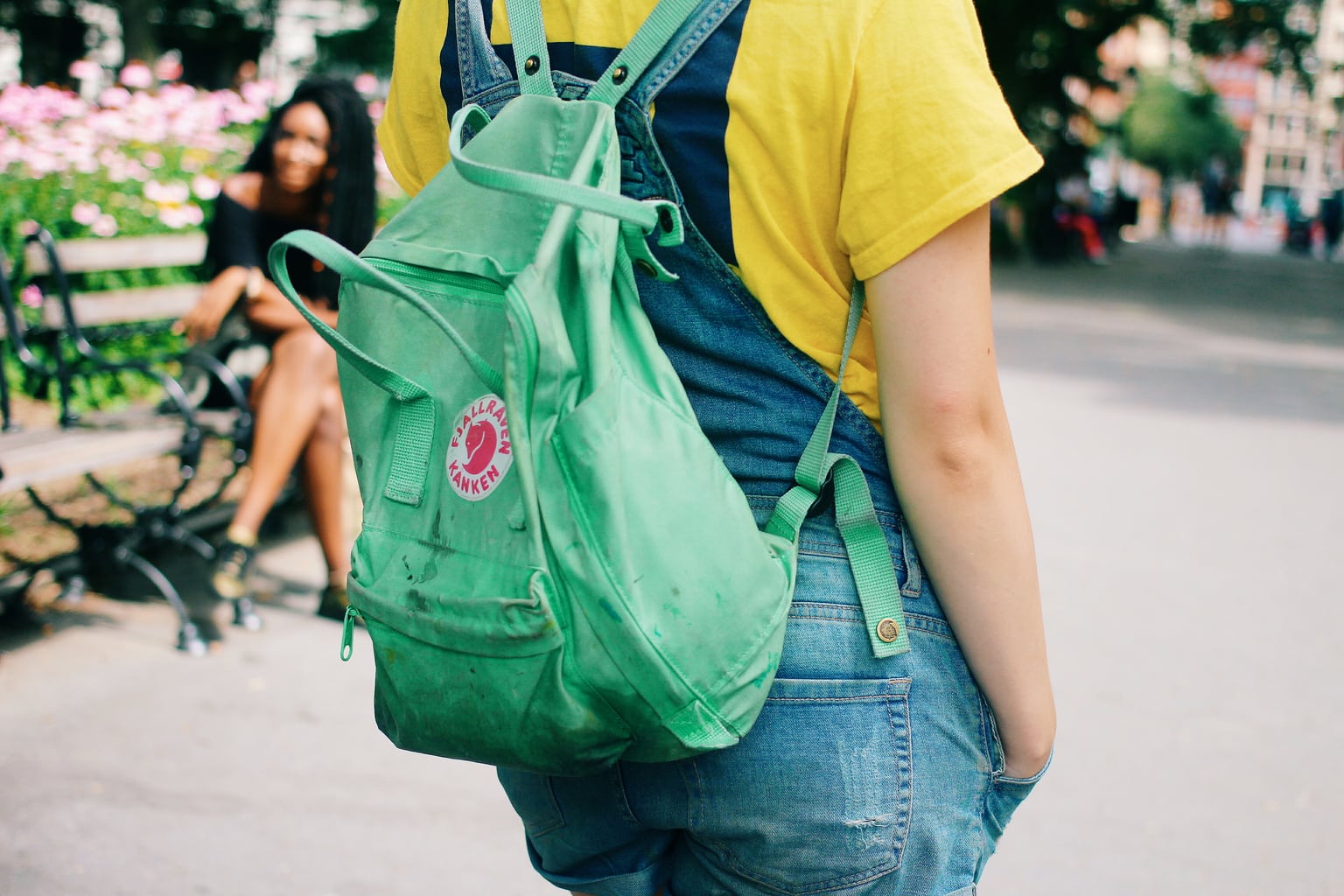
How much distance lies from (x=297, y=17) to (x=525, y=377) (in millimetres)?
20747

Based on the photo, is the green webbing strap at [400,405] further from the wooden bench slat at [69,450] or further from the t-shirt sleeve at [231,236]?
the t-shirt sleeve at [231,236]

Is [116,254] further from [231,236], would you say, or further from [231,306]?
[231,306]

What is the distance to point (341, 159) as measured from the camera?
495cm

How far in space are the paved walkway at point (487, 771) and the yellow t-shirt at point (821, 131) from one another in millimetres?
2265

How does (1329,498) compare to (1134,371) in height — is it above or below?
above

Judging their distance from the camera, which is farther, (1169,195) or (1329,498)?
(1169,195)

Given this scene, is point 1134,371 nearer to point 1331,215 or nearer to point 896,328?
point 896,328

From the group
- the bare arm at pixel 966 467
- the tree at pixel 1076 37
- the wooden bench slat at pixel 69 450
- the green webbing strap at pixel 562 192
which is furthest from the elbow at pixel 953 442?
the tree at pixel 1076 37

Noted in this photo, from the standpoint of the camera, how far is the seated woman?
4289 mm

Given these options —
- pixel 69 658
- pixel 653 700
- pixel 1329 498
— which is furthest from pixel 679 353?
pixel 1329 498

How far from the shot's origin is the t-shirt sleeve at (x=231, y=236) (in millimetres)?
4762

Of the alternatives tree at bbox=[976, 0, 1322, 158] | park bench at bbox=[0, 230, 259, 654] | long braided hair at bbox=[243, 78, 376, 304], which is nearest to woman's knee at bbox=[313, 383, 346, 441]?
park bench at bbox=[0, 230, 259, 654]

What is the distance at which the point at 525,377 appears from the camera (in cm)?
99

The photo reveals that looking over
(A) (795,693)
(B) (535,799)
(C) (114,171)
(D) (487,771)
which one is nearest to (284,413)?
(D) (487,771)
